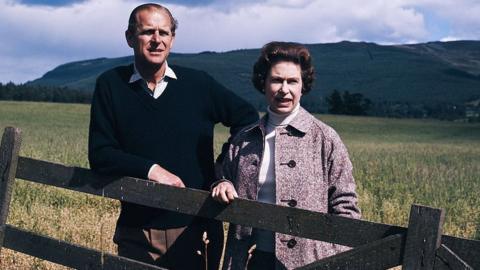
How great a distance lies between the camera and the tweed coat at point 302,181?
363 centimetres

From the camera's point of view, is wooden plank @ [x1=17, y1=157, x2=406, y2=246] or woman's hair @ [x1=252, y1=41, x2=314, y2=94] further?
woman's hair @ [x1=252, y1=41, x2=314, y2=94]

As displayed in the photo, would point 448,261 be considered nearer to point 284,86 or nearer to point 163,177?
point 284,86

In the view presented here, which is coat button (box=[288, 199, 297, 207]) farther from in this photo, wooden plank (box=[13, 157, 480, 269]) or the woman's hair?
the woman's hair

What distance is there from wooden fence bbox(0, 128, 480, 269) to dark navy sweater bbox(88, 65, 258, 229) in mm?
205

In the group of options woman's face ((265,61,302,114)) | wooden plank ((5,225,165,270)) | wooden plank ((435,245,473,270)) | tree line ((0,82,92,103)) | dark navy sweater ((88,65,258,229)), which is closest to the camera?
wooden plank ((435,245,473,270))

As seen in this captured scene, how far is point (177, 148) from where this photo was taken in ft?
13.9

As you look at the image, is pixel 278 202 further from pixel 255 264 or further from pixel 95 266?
pixel 95 266

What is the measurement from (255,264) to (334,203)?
1.55 feet

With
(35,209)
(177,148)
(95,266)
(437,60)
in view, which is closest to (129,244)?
(95,266)

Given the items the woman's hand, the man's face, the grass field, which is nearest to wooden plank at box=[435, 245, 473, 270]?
the woman's hand

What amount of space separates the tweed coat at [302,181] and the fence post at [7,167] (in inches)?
61.6

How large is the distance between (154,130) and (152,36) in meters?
0.50

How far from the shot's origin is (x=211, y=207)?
12.2 ft

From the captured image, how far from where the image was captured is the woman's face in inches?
146
